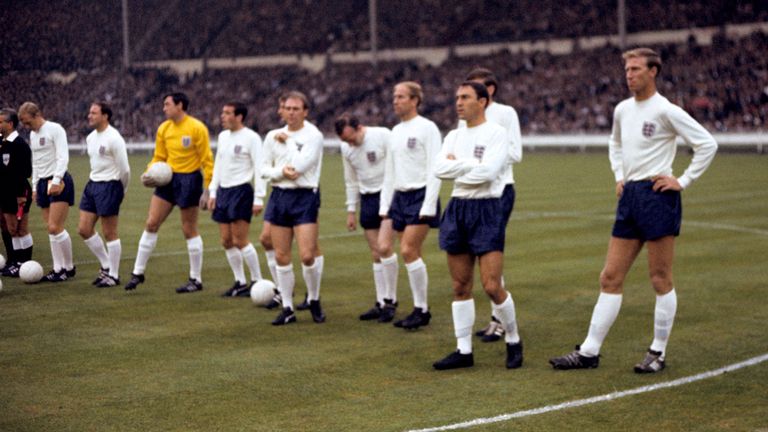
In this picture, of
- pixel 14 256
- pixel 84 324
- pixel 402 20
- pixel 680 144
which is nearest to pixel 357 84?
pixel 402 20

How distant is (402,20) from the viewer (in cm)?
5847

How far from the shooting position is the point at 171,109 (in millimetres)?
13172

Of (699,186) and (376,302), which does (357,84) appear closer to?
(699,186)

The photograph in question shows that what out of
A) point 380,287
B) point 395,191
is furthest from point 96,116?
point 395,191

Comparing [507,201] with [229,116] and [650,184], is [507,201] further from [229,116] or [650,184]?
[229,116]

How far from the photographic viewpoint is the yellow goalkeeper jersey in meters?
13.3

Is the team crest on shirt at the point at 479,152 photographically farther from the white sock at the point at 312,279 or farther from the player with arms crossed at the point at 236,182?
the player with arms crossed at the point at 236,182

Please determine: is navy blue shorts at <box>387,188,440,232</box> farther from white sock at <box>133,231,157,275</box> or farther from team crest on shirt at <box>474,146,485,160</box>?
white sock at <box>133,231,157,275</box>

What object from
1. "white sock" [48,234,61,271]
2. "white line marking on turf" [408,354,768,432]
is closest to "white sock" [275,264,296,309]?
Answer: "white line marking on turf" [408,354,768,432]

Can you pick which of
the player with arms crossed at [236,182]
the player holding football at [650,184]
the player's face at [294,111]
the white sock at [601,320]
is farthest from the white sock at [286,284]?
the player holding football at [650,184]

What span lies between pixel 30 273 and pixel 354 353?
5915 millimetres

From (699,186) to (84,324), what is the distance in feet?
62.3

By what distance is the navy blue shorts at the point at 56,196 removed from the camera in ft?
46.4

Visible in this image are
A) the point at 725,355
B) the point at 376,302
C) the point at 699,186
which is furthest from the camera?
the point at 699,186
